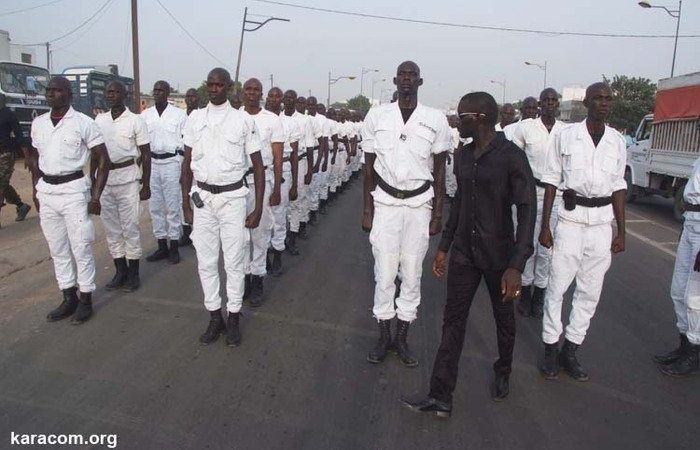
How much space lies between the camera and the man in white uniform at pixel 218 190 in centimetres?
419

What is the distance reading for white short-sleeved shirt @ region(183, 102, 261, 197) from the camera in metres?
4.19

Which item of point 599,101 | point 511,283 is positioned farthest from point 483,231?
point 599,101

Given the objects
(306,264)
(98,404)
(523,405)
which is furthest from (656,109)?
(98,404)

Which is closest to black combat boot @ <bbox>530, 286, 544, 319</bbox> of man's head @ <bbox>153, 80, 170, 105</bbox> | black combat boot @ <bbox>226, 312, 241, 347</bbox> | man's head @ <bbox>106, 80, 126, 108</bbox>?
black combat boot @ <bbox>226, 312, 241, 347</bbox>

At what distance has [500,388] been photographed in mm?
3508

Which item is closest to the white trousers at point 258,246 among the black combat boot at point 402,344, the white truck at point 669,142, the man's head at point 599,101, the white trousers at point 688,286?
the black combat boot at point 402,344

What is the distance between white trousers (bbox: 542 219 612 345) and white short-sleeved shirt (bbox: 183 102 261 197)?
2.53 meters

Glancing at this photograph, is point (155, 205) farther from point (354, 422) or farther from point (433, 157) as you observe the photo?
point (354, 422)

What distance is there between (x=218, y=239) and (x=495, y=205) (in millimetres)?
2334

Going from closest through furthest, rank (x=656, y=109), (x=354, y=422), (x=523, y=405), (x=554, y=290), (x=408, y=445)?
1. (x=408, y=445)
2. (x=354, y=422)
3. (x=523, y=405)
4. (x=554, y=290)
5. (x=656, y=109)

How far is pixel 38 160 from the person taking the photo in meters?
4.68

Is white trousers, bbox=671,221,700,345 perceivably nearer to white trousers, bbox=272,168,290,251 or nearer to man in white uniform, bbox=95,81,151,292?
white trousers, bbox=272,168,290,251

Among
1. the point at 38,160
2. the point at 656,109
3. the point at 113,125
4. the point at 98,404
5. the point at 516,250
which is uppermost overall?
the point at 656,109

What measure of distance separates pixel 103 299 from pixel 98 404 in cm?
213
